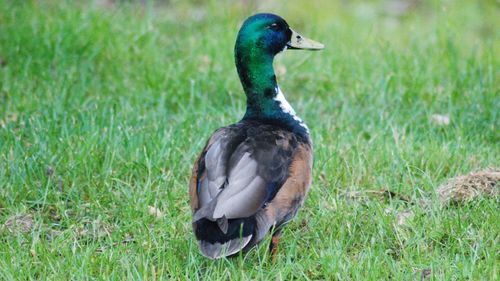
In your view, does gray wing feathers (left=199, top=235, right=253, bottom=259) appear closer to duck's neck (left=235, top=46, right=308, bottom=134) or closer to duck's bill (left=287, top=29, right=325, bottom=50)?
duck's neck (left=235, top=46, right=308, bottom=134)

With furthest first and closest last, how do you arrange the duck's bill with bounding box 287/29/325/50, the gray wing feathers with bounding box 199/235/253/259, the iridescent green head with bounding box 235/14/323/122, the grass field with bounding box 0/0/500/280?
1. the duck's bill with bounding box 287/29/325/50
2. the iridescent green head with bounding box 235/14/323/122
3. the grass field with bounding box 0/0/500/280
4. the gray wing feathers with bounding box 199/235/253/259

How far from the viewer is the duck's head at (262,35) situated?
15.9ft

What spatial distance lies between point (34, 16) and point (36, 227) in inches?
126

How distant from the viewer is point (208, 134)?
19.1ft

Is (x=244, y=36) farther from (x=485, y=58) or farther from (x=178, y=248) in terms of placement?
(x=485, y=58)

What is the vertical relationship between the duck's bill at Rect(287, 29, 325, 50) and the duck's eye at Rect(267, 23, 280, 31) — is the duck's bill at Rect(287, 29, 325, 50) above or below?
below

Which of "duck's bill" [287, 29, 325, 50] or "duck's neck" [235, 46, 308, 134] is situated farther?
"duck's bill" [287, 29, 325, 50]

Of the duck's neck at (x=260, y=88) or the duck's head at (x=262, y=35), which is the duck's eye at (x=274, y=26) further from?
the duck's neck at (x=260, y=88)

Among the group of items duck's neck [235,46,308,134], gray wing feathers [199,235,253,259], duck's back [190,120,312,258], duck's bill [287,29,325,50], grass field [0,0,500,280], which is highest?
duck's bill [287,29,325,50]

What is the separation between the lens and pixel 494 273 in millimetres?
3998

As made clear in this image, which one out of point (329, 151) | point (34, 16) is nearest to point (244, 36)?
point (329, 151)

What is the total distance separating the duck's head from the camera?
4.83 metres

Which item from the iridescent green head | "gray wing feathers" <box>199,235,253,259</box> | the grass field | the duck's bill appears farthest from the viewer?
the duck's bill

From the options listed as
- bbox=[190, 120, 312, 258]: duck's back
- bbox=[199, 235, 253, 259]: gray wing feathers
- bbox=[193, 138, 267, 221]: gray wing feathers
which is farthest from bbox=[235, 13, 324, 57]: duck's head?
bbox=[199, 235, 253, 259]: gray wing feathers
